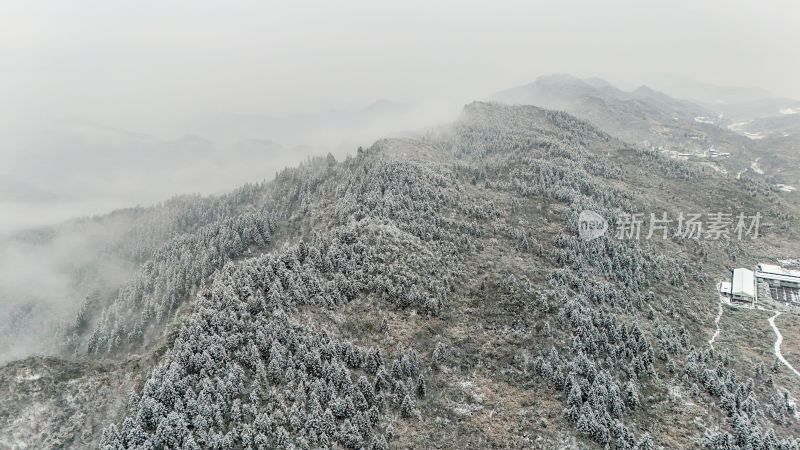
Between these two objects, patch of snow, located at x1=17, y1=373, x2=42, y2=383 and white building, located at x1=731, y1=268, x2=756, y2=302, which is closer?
patch of snow, located at x1=17, y1=373, x2=42, y2=383

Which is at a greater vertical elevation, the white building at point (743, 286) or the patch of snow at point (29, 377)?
the patch of snow at point (29, 377)

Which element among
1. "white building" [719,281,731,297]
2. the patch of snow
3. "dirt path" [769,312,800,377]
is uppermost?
the patch of snow

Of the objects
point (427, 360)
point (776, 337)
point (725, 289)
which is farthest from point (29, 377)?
point (725, 289)

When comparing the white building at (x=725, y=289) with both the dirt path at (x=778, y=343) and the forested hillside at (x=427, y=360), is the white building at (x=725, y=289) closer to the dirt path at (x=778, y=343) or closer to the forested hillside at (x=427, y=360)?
the forested hillside at (x=427, y=360)

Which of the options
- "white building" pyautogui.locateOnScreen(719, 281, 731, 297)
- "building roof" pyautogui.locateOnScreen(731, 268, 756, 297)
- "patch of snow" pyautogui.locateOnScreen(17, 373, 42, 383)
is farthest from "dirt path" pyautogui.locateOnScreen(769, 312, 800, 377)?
"patch of snow" pyautogui.locateOnScreen(17, 373, 42, 383)

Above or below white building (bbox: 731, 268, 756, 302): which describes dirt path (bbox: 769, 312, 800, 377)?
below

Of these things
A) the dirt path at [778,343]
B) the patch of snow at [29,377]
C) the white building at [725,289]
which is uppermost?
the patch of snow at [29,377]

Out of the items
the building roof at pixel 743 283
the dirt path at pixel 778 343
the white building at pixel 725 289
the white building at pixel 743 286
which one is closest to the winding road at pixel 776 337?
the dirt path at pixel 778 343

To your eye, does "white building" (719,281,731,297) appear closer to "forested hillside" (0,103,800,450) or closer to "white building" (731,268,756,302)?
"white building" (731,268,756,302)
